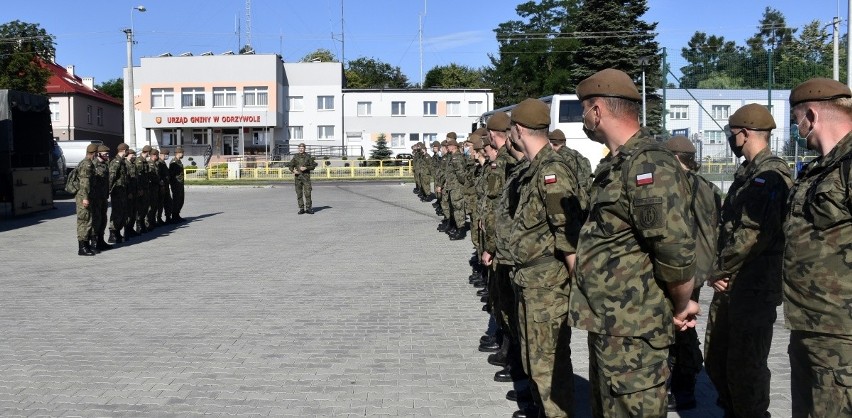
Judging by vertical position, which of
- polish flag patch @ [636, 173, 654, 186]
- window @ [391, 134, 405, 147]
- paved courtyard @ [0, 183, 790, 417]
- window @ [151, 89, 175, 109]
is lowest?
paved courtyard @ [0, 183, 790, 417]

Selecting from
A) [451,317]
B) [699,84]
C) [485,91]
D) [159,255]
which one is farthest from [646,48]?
[451,317]

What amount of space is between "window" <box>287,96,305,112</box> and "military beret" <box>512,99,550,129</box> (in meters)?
61.2

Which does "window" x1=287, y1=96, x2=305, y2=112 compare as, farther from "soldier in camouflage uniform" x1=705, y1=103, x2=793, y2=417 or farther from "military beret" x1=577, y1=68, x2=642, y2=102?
"military beret" x1=577, y1=68, x2=642, y2=102

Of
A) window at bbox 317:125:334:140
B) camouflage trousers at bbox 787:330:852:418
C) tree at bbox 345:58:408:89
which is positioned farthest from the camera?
tree at bbox 345:58:408:89

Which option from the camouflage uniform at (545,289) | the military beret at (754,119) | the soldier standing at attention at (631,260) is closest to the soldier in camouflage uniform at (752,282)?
the military beret at (754,119)

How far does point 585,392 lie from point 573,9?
76091mm

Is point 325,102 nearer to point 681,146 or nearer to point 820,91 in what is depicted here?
point 681,146

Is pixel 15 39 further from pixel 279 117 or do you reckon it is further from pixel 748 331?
pixel 748 331

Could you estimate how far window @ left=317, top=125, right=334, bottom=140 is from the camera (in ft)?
213

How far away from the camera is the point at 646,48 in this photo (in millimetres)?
55125

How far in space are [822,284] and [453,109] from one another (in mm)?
61830

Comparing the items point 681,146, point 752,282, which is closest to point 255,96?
point 681,146

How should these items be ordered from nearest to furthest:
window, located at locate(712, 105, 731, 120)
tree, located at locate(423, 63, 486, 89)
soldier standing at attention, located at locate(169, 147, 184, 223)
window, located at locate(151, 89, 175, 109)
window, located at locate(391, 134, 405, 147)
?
window, located at locate(712, 105, 731, 120), soldier standing at attention, located at locate(169, 147, 184, 223), window, located at locate(151, 89, 175, 109), window, located at locate(391, 134, 405, 147), tree, located at locate(423, 63, 486, 89)

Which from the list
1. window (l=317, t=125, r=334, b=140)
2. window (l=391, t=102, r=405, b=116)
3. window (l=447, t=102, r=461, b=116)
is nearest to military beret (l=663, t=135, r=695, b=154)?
window (l=447, t=102, r=461, b=116)
